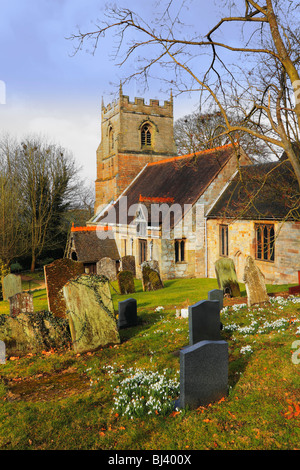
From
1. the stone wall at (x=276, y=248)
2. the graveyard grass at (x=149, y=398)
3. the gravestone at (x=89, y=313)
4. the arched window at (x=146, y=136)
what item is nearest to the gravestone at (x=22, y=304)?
the graveyard grass at (x=149, y=398)

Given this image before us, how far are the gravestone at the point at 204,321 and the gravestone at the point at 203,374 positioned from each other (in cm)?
185

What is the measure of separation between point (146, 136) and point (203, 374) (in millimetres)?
30846

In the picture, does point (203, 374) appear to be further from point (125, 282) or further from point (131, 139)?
point (131, 139)

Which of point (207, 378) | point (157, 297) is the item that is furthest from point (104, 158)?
point (207, 378)

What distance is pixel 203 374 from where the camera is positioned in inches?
203

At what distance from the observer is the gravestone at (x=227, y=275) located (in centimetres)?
1339

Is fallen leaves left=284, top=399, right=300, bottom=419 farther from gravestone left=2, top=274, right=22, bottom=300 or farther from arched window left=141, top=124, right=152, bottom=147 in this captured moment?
arched window left=141, top=124, right=152, bottom=147

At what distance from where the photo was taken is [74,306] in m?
8.22

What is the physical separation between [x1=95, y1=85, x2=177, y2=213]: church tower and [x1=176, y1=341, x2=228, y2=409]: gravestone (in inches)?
1074

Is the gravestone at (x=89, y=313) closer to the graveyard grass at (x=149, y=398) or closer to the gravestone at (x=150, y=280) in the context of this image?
the graveyard grass at (x=149, y=398)

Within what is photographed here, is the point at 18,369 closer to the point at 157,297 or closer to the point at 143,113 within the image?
the point at 157,297

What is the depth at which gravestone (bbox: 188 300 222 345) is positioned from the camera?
7.16 meters

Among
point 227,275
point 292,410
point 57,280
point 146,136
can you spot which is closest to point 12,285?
point 57,280

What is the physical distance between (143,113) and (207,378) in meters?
31.2
